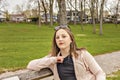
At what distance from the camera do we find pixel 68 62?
377 centimetres

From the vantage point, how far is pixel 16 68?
11242 millimetres

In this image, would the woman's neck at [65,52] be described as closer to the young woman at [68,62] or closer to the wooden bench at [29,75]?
the young woman at [68,62]

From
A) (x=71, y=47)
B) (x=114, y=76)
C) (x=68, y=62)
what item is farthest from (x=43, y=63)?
(x=114, y=76)

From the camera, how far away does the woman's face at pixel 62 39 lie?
148 inches

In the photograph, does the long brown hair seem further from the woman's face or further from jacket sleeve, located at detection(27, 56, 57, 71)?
jacket sleeve, located at detection(27, 56, 57, 71)

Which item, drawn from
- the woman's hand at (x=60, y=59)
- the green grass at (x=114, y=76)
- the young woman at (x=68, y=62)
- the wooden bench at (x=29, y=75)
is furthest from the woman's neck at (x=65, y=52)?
the green grass at (x=114, y=76)

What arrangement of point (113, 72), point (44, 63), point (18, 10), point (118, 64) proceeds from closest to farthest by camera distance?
point (44, 63)
point (113, 72)
point (118, 64)
point (18, 10)

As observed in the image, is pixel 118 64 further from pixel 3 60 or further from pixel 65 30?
pixel 65 30

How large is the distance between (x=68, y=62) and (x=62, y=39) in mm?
295

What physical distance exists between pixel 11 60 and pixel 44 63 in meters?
9.68

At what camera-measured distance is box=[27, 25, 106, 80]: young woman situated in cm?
374

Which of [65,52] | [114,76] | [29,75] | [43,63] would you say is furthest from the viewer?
[114,76]

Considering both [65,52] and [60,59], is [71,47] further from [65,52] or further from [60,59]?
[60,59]

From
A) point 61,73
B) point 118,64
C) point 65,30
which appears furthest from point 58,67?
point 118,64
